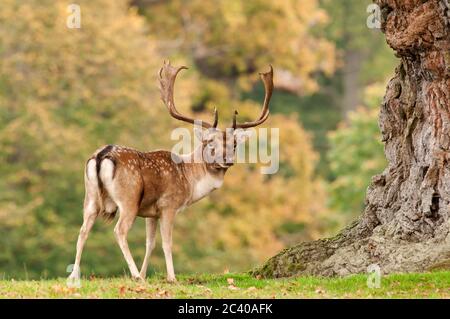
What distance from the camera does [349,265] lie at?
494 inches

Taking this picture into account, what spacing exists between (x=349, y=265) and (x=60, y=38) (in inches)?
871

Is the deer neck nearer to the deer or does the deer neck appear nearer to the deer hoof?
the deer

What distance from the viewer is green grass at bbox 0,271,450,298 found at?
35.9 ft

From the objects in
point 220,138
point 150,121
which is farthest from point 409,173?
point 150,121

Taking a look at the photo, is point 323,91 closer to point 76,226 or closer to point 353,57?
point 353,57

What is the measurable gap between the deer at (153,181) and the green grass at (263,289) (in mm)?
688

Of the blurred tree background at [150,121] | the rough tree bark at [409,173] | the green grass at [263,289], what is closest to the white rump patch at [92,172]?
the green grass at [263,289]

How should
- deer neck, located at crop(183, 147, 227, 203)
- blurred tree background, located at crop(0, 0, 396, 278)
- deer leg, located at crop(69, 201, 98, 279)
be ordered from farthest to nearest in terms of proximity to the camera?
blurred tree background, located at crop(0, 0, 396, 278), deer neck, located at crop(183, 147, 227, 203), deer leg, located at crop(69, 201, 98, 279)

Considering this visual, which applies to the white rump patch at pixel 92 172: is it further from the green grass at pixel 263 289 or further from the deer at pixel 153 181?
the green grass at pixel 263 289

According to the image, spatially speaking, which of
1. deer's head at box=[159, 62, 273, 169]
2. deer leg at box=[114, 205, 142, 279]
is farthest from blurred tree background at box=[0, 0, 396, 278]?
deer leg at box=[114, 205, 142, 279]

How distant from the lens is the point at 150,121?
→ 33844 mm

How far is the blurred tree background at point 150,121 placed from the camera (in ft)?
103

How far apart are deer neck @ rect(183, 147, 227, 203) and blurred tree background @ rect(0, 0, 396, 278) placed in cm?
1564

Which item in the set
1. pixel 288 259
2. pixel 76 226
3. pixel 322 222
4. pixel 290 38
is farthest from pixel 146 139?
pixel 288 259
